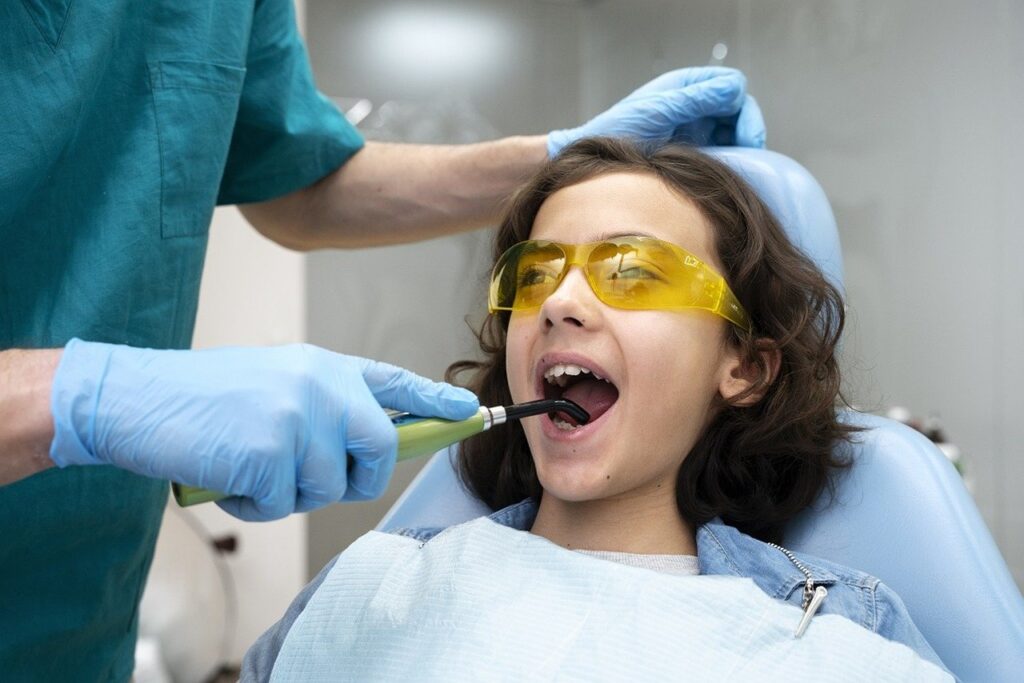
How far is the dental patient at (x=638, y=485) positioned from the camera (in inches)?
41.2

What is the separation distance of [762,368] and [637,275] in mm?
256

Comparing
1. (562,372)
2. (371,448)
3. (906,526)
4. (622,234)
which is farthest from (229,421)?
(906,526)

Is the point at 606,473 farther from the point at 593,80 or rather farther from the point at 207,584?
the point at 593,80

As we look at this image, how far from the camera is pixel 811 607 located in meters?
1.07

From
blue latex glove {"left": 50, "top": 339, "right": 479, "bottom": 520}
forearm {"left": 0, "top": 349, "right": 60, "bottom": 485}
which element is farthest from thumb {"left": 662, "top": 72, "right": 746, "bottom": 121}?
forearm {"left": 0, "top": 349, "right": 60, "bottom": 485}

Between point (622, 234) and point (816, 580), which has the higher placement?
point (622, 234)

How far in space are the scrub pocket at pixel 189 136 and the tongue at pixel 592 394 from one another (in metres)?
0.55

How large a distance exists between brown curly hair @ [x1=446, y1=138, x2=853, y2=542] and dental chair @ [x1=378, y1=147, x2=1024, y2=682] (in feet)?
0.13

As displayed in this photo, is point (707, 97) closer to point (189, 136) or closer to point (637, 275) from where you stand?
point (637, 275)

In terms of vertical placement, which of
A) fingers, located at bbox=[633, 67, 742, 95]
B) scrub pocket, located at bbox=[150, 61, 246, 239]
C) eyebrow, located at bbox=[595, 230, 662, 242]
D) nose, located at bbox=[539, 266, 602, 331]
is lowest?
nose, located at bbox=[539, 266, 602, 331]

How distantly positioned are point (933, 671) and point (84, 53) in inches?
46.1

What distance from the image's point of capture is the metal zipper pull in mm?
1048

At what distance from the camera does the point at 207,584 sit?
10.4 ft

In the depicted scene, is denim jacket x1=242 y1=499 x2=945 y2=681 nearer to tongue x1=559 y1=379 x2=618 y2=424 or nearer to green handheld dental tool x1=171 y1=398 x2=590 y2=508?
tongue x1=559 y1=379 x2=618 y2=424
